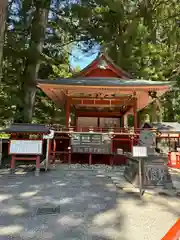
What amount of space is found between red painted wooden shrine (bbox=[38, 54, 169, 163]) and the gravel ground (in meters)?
4.64

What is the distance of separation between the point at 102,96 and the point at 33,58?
3.96 meters

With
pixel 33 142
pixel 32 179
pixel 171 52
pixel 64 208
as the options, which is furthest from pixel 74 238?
pixel 171 52

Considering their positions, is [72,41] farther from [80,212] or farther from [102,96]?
[80,212]

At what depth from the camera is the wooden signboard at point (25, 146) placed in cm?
834

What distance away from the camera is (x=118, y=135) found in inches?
445

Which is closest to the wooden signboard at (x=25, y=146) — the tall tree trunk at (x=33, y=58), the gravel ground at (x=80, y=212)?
the gravel ground at (x=80, y=212)

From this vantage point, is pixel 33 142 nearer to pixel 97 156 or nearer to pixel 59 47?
pixel 97 156

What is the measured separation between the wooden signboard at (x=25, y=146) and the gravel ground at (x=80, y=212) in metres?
A: 1.80

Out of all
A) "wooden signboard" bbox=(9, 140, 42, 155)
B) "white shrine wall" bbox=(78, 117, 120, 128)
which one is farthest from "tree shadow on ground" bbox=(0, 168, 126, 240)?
"white shrine wall" bbox=(78, 117, 120, 128)

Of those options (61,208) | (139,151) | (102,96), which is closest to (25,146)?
(61,208)

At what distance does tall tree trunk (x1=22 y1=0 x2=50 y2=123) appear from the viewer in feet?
38.7

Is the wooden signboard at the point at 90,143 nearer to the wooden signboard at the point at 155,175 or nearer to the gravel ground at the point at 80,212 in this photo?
the gravel ground at the point at 80,212

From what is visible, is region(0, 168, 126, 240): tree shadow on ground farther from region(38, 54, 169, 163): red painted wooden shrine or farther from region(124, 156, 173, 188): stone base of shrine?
region(38, 54, 169, 163): red painted wooden shrine

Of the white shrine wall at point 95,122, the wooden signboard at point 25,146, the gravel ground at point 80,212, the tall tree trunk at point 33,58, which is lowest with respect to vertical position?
the gravel ground at point 80,212
